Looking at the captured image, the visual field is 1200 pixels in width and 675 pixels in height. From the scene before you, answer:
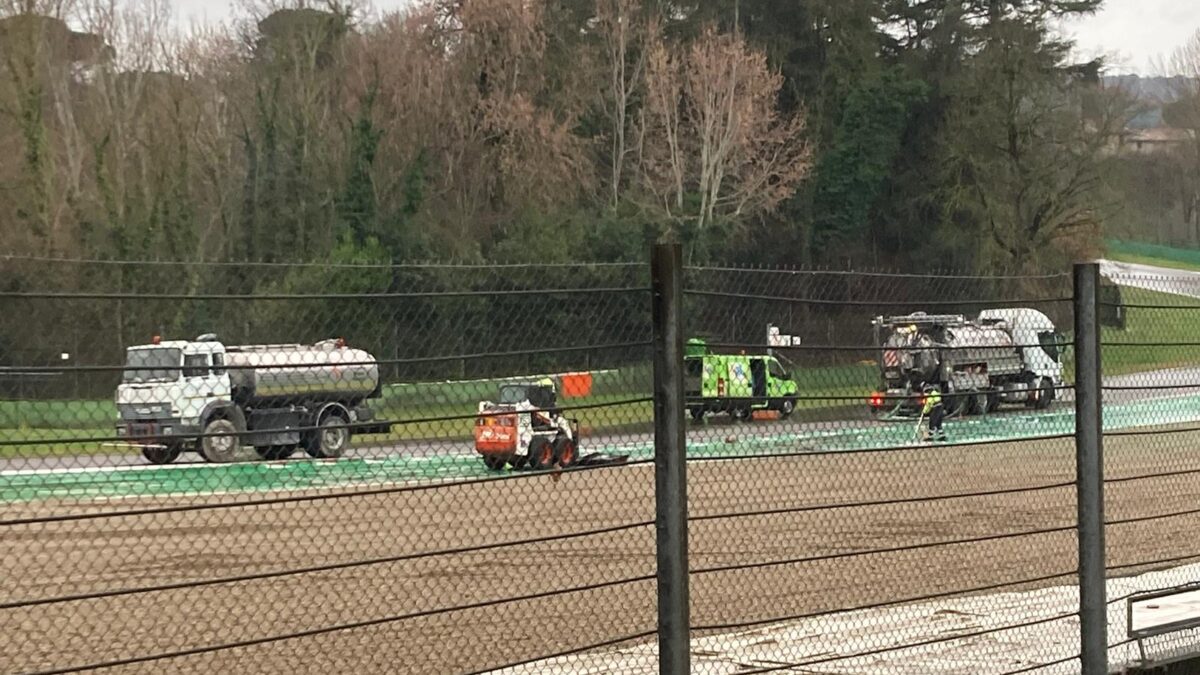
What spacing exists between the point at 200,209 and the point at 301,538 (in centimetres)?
2215

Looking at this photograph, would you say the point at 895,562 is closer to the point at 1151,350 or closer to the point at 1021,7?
the point at 1151,350

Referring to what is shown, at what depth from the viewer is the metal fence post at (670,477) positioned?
5230mm

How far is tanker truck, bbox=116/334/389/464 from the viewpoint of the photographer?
469cm

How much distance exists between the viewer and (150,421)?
16.3ft

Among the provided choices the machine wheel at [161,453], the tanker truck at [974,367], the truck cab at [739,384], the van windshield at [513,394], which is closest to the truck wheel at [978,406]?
the tanker truck at [974,367]

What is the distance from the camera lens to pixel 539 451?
6.53 metres

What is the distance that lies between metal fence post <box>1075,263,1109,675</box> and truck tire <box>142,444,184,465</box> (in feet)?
12.6

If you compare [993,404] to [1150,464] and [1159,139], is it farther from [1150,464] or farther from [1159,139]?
[1159,139]

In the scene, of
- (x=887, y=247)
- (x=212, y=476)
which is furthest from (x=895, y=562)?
(x=887, y=247)

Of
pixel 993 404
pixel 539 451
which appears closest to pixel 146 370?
pixel 539 451

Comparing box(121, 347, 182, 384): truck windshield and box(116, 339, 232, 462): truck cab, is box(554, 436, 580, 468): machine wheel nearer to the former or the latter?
box(116, 339, 232, 462): truck cab

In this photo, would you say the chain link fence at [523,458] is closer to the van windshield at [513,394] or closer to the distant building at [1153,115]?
the van windshield at [513,394]

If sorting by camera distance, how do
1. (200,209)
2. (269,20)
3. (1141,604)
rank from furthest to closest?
(269,20)
(200,209)
(1141,604)

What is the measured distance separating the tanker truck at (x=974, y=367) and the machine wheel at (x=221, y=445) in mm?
2553
